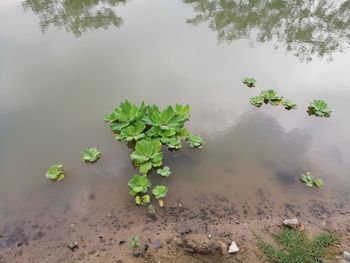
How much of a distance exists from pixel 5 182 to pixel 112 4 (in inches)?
196

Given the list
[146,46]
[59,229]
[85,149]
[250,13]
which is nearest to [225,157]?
[85,149]

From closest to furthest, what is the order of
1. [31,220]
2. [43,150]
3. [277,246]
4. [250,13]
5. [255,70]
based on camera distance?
1. [277,246]
2. [31,220]
3. [43,150]
4. [255,70]
5. [250,13]

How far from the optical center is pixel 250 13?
672cm

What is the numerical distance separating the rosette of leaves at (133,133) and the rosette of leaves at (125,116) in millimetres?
67

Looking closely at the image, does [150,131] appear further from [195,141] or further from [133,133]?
[195,141]

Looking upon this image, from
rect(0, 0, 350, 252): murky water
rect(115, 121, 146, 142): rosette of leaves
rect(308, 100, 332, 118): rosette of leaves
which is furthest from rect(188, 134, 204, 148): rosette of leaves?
rect(308, 100, 332, 118): rosette of leaves

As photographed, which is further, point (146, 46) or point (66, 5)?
point (66, 5)

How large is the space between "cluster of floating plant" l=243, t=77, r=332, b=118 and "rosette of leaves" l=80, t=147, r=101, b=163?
7.42 feet

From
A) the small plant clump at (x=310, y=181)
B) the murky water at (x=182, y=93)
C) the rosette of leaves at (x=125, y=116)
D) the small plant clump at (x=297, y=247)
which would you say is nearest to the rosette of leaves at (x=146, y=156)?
the murky water at (x=182, y=93)

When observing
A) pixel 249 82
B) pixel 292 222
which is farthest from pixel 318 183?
pixel 249 82

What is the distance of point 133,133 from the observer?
3.53 m

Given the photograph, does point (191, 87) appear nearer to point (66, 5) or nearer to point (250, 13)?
point (250, 13)

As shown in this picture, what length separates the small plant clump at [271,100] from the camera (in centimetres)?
429

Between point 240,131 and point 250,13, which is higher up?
point 250,13
